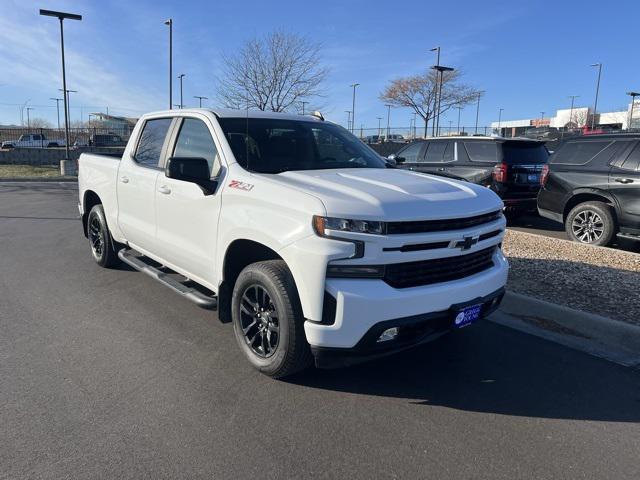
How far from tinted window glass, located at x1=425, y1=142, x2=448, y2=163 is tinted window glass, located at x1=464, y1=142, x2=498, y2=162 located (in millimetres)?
622

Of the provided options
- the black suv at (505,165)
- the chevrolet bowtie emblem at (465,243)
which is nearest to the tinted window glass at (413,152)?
the black suv at (505,165)

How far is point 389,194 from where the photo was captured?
3.26m

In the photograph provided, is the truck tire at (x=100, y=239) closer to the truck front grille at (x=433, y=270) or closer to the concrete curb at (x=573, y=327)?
the truck front grille at (x=433, y=270)

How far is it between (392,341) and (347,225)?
2.55ft

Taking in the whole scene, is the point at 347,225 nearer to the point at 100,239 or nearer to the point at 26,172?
the point at 100,239

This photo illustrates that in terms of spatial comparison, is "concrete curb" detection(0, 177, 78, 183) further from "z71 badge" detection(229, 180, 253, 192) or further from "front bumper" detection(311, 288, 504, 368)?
"front bumper" detection(311, 288, 504, 368)

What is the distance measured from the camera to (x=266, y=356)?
11.6 ft

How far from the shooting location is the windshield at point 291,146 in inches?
160

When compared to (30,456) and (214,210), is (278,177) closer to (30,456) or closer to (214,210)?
(214,210)

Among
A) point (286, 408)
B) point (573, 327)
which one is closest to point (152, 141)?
point (286, 408)

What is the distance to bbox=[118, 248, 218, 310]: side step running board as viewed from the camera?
3.98 metres

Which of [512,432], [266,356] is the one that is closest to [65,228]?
[266,356]

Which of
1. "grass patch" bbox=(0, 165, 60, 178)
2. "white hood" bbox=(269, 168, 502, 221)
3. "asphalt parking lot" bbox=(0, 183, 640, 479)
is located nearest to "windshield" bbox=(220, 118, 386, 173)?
"white hood" bbox=(269, 168, 502, 221)

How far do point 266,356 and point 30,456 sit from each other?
1.49 meters
